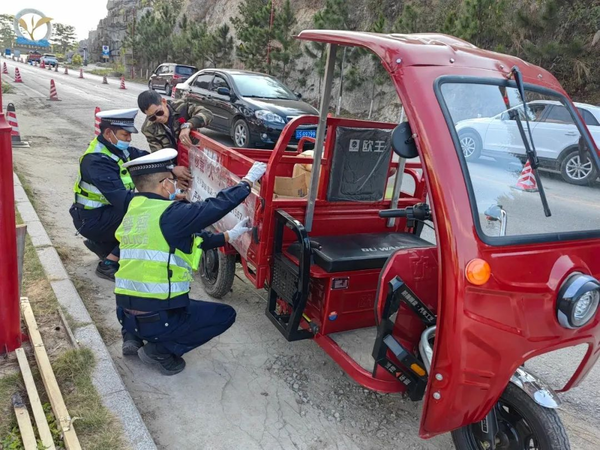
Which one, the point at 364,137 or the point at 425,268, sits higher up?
the point at 364,137

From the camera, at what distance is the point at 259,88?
11516 millimetres

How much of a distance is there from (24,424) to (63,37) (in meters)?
117

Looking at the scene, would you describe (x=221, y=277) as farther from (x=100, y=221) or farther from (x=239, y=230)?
(x=100, y=221)

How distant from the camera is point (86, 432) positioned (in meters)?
2.52

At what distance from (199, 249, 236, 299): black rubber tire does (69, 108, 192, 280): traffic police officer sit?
0.89 m

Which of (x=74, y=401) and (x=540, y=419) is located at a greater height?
(x=540, y=419)

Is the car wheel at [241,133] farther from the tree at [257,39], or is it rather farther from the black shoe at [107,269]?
the tree at [257,39]

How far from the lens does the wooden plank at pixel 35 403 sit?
95.1 inches

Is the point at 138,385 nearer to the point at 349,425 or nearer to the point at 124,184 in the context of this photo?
the point at 349,425

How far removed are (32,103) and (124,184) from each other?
16.3 metres

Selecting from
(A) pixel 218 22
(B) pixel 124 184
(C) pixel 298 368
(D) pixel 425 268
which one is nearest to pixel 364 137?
(D) pixel 425 268

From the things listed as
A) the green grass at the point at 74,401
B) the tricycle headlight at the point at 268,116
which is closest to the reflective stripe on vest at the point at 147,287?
the green grass at the point at 74,401

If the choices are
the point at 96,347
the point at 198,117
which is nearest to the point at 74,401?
the point at 96,347

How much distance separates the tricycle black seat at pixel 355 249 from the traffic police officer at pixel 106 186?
70.9 inches
